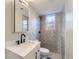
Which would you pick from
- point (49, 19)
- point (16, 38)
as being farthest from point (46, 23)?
point (16, 38)

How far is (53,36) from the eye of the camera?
3863mm

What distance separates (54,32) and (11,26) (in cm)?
264

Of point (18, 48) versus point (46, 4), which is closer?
point (18, 48)

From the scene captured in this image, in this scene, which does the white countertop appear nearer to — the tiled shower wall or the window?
the tiled shower wall

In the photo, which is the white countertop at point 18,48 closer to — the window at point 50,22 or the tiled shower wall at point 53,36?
the tiled shower wall at point 53,36

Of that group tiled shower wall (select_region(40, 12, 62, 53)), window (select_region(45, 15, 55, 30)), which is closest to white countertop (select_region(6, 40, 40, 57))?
tiled shower wall (select_region(40, 12, 62, 53))

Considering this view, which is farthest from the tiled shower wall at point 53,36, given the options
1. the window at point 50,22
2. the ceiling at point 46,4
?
the ceiling at point 46,4

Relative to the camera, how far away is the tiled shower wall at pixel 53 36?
369 cm

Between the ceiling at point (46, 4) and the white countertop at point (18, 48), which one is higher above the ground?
the ceiling at point (46, 4)

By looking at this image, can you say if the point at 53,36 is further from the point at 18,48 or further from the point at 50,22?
the point at 18,48

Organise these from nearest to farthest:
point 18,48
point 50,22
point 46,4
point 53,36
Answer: point 18,48 → point 46,4 → point 53,36 → point 50,22

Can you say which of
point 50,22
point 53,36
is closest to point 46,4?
point 50,22

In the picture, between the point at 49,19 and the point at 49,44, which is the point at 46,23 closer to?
the point at 49,19
